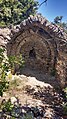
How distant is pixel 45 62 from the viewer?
12602mm

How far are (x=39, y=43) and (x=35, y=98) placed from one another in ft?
16.1

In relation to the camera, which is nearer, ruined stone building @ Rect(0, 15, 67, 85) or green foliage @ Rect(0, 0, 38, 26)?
ruined stone building @ Rect(0, 15, 67, 85)

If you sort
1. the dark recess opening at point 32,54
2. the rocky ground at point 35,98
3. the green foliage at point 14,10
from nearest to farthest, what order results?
the rocky ground at point 35,98
the dark recess opening at point 32,54
the green foliage at point 14,10

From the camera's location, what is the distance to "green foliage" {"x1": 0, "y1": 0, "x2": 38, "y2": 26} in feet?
68.0

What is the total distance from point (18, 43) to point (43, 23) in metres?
1.92

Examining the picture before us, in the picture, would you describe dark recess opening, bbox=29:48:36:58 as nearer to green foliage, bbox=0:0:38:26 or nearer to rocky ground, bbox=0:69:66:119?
rocky ground, bbox=0:69:66:119

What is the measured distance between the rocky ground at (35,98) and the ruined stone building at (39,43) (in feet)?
3.64

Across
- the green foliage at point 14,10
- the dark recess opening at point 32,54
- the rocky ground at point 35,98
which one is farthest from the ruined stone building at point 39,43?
the green foliage at point 14,10

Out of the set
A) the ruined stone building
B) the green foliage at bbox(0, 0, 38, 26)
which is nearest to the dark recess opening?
the ruined stone building

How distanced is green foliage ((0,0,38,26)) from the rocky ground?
29.8 feet

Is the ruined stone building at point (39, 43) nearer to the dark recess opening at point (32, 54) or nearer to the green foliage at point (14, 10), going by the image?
the dark recess opening at point (32, 54)

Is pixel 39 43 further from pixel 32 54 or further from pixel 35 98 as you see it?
pixel 35 98

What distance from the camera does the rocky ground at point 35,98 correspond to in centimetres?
→ 696

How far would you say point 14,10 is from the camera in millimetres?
23562
